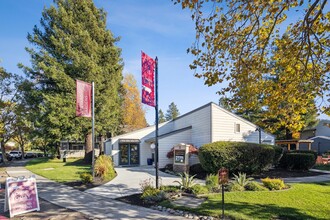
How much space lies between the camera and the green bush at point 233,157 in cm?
1481

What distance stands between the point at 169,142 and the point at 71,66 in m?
12.9

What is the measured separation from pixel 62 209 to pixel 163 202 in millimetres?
3453

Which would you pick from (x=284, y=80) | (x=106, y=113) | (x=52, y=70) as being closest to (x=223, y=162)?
(x=284, y=80)

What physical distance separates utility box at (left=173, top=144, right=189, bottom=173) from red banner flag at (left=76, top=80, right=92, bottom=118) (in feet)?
25.2

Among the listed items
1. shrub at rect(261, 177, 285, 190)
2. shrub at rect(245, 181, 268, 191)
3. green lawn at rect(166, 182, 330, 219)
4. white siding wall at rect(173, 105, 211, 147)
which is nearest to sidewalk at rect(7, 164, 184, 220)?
green lawn at rect(166, 182, 330, 219)

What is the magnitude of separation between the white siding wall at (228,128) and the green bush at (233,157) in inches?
183

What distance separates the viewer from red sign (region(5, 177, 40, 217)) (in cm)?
821

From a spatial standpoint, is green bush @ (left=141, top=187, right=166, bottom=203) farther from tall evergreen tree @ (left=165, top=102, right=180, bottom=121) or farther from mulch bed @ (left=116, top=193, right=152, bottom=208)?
tall evergreen tree @ (left=165, top=102, right=180, bottom=121)

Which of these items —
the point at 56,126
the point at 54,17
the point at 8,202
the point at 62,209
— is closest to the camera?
the point at 8,202

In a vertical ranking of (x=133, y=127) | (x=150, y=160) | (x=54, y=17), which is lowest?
(x=150, y=160)

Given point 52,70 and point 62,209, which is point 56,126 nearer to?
point 52,70

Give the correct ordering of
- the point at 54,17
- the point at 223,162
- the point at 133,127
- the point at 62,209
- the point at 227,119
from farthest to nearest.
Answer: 1. the point at 133,127
2. the point at 54,17
3. the point at 227,119
4. the point at 223,162
5. the point at 62,209

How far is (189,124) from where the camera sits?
23.3m

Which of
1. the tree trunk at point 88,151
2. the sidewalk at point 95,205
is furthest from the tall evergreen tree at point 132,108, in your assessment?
the sidewalk at point 95,205
